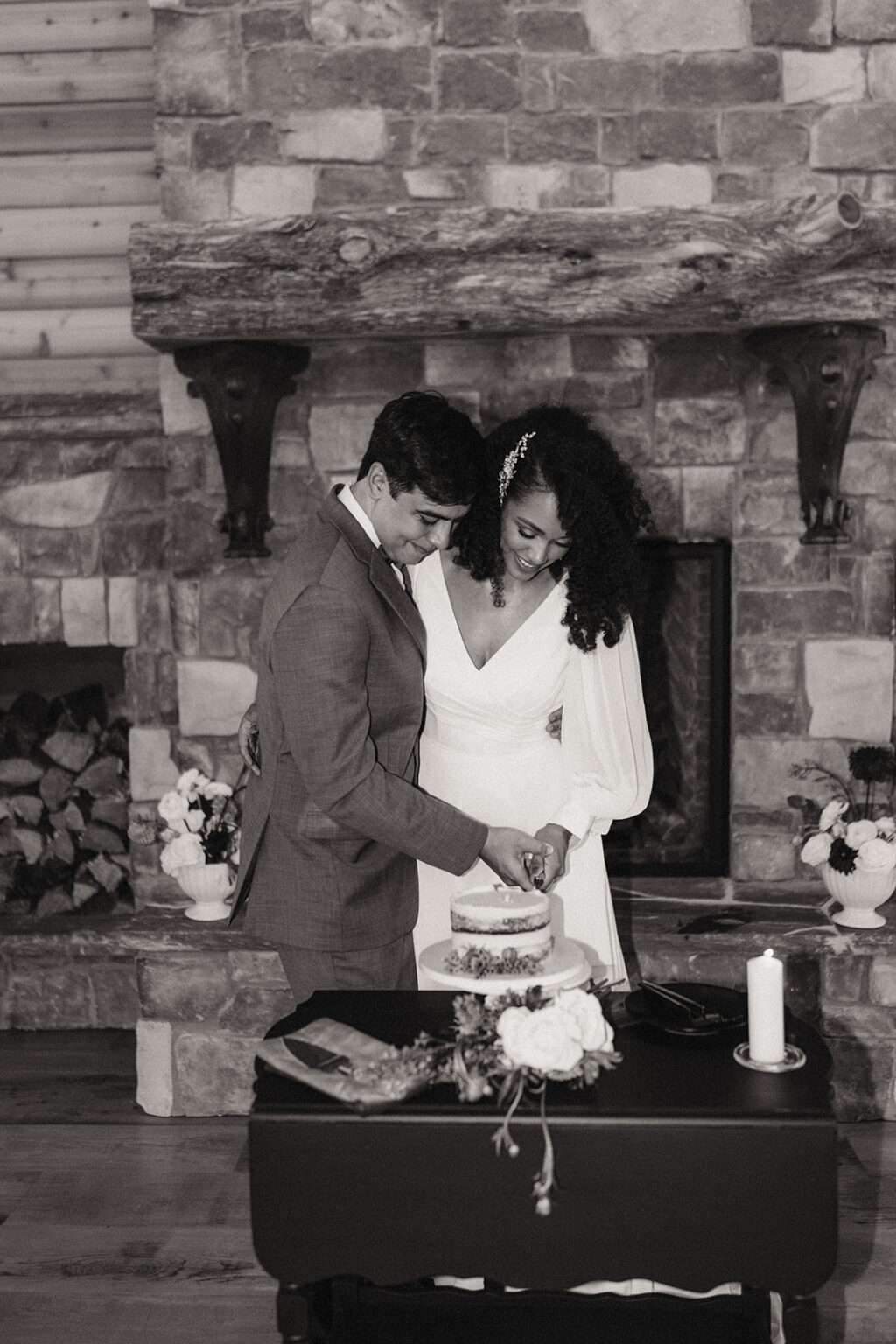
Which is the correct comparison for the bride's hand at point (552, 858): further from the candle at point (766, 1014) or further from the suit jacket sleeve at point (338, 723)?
the candle at point (766, 1014)

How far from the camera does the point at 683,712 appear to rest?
3305mm

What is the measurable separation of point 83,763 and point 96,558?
0.60m

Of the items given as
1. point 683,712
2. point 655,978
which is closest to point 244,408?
point 683,712

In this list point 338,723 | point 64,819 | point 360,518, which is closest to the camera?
point 338,723

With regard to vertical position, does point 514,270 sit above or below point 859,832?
above

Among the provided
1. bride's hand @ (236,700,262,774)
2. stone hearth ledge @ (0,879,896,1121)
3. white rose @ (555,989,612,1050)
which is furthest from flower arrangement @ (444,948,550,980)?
stone hearth ledge @ (0,879,896,1121)

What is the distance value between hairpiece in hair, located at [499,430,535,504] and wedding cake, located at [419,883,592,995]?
0.73 m

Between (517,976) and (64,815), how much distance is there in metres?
2.23

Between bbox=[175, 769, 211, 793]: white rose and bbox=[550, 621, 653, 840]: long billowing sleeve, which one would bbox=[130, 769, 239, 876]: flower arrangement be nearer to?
bbox=[175, 769, 211, 793]: white rose

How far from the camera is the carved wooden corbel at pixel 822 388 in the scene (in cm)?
292

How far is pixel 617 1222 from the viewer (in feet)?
5.29

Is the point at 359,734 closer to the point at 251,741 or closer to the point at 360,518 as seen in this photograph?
the point at 360,518

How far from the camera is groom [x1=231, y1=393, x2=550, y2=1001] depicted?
1933 millimetres

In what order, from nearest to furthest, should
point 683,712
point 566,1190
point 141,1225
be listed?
point 566,1190, point 141,1225, point 683,712
